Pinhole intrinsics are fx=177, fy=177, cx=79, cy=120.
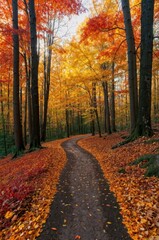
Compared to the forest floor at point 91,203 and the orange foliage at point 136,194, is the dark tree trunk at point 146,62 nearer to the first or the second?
the orange foliage at point 136,194

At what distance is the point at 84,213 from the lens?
4.14 meters

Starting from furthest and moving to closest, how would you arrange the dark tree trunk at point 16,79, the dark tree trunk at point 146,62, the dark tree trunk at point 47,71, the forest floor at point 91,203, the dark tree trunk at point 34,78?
the dark tree trunk at point 47,71 < the dark tree trunk at point 16,79 < the dark tree trunk at point 34,78 < the dark tree trunk at point 146,62 < the forest floor at point 91,203

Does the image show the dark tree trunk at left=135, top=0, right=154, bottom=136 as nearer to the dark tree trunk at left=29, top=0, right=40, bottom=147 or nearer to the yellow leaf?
the dark tree trunk at left=29, top=0, right=40, bottom=147

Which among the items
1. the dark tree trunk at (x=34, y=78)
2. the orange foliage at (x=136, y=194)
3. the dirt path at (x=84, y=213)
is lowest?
the dirt path at (x=84, y=213)

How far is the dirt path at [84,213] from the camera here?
3.45 metres

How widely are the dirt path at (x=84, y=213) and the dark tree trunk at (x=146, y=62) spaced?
3.91 meters

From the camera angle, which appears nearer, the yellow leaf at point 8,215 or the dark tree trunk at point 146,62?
the yellow leaf at point 8,215

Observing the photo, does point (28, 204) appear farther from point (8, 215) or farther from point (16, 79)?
point (16, 79)

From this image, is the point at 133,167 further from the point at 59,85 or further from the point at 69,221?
the point at 59,85

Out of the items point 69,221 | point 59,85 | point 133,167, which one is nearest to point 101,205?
point 69,221

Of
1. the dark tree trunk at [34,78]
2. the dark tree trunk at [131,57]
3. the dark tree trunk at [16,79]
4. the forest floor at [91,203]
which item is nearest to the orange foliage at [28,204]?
the forest floor at [91,203]

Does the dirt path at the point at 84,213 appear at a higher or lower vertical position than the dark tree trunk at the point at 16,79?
lower

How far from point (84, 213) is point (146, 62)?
7215mm

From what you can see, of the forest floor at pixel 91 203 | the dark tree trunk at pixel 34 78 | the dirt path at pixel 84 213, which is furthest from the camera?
the dark tree trunk at pixel 34 78
